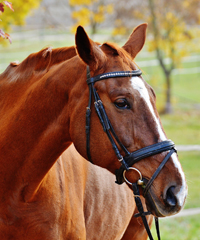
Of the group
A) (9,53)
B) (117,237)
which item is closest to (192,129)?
(117,237)

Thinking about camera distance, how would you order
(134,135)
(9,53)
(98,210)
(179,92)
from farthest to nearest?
(9,53) < (179,92) < (98,210) < (134,135)

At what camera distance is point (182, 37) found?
13.5m

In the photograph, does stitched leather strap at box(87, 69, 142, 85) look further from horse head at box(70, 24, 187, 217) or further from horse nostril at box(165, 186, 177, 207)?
horse nostril at box(165, 186, 177, 207)

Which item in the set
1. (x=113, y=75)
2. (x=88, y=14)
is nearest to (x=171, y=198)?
(x=113, y=75)

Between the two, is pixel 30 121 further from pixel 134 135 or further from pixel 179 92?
pixel 179 92

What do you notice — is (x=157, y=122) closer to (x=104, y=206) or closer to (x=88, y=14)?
(x=104, y=206)

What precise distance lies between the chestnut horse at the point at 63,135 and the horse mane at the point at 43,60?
0.01 metres

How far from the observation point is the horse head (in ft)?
6.45

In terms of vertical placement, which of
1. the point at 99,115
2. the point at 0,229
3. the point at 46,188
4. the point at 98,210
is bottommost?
the point at 98,210

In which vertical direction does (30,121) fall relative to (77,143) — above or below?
above

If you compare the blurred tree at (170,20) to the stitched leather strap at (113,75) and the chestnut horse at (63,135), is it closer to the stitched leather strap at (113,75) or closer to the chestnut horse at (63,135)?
the chestnut horse at (63,135)

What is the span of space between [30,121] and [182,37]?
481 inches

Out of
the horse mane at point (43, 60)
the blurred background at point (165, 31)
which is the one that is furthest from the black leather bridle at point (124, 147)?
the blurred background at point (165, 31)

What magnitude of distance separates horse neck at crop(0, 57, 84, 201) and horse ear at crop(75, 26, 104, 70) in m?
0.16
